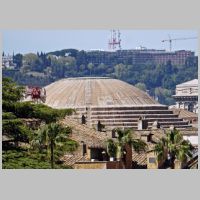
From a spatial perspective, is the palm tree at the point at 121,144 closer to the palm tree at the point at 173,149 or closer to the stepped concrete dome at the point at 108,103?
the palm tree at the point at 173,149

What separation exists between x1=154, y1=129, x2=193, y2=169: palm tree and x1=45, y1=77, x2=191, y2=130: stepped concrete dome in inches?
2087

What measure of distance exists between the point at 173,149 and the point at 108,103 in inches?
2553

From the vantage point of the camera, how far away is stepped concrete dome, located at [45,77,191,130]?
375ft

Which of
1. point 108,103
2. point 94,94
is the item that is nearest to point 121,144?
point 108,103

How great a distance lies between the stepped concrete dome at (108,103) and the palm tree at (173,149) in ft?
174

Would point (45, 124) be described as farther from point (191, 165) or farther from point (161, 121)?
point (161, 121)

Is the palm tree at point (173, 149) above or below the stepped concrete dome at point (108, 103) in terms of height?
above

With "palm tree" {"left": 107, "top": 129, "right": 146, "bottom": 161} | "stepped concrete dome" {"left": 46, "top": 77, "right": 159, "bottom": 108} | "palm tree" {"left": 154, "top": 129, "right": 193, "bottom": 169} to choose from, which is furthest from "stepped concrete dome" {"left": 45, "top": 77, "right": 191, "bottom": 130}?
"palm tree" {"left": 154, "top": 129, "right": 193, "bottom": 169}

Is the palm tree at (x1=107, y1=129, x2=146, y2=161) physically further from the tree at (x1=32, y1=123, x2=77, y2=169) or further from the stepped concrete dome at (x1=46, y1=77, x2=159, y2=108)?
the stepped concrete dome at (x1=46, y1=77, x2=159, y2=108)

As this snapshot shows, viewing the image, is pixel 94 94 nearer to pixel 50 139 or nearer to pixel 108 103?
pixel 108 103

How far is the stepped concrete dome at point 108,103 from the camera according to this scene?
114 metres

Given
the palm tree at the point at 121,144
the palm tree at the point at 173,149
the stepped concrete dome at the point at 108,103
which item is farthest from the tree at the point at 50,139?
the stepped concrete dome at the point at 108,103

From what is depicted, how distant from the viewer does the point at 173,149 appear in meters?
55.5

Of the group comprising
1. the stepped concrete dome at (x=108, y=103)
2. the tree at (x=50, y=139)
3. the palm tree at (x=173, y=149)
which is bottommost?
the stepped concrete dome at (x=108, y=103)
